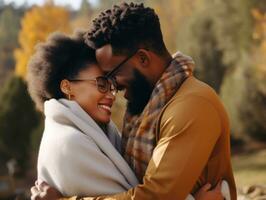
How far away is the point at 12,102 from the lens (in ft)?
76.3

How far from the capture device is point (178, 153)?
2.83 m

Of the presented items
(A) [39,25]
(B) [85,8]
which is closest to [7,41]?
(B) [85,8]

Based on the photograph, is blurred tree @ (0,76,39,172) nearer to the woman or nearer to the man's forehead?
the woman

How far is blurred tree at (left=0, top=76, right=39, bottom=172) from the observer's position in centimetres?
2319

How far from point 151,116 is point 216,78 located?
1004 inches

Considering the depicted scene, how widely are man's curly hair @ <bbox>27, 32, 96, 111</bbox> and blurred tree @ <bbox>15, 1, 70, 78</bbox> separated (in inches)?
1106

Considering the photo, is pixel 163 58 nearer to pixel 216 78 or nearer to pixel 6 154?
pixel 6 154

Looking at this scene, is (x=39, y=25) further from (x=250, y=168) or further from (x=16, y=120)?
(x=250, y=168)

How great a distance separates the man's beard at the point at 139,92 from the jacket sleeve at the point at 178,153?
0.21m

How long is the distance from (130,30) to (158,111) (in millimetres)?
401

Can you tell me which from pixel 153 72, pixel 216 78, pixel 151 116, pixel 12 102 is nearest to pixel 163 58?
pixel 153 72

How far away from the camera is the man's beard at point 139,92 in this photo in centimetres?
303

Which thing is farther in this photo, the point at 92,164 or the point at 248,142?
the point at 248,142

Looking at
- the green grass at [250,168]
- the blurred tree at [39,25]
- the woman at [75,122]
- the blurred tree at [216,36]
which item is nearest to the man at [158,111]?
the woman at [75,122]
